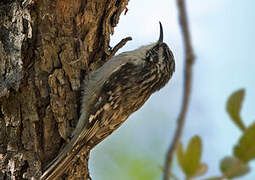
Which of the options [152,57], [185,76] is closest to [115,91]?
[152,57]

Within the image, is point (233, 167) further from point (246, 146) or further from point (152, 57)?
point (152, 57)

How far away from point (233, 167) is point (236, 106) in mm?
120

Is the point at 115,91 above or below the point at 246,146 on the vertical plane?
above

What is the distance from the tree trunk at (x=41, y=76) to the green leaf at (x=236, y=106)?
142 centimetres

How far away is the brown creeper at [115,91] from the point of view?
2309 millimetres

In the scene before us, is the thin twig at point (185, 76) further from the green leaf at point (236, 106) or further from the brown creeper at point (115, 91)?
the brown creeper at point (115, 91)

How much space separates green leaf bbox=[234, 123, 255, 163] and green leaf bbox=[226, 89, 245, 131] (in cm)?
2

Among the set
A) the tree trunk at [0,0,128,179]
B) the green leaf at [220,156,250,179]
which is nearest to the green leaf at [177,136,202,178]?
the green leaf at [220,156,250,179]

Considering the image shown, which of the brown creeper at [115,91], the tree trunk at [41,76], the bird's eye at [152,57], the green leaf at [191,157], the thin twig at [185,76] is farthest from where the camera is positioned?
the bird's eye at [152,57]

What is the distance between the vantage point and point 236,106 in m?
0.88

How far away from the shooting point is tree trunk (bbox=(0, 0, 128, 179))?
2.11 metres

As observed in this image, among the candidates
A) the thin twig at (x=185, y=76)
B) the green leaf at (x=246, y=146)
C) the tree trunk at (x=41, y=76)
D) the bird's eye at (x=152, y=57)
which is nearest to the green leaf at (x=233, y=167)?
the green leaf at (x=246, y=146)

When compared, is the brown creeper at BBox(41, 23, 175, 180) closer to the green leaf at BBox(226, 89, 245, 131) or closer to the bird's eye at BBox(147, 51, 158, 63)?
the bird's eye at BBox(147, 51, 158, 63)

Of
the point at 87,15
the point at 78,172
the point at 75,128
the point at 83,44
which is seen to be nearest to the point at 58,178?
the point at 78,172
